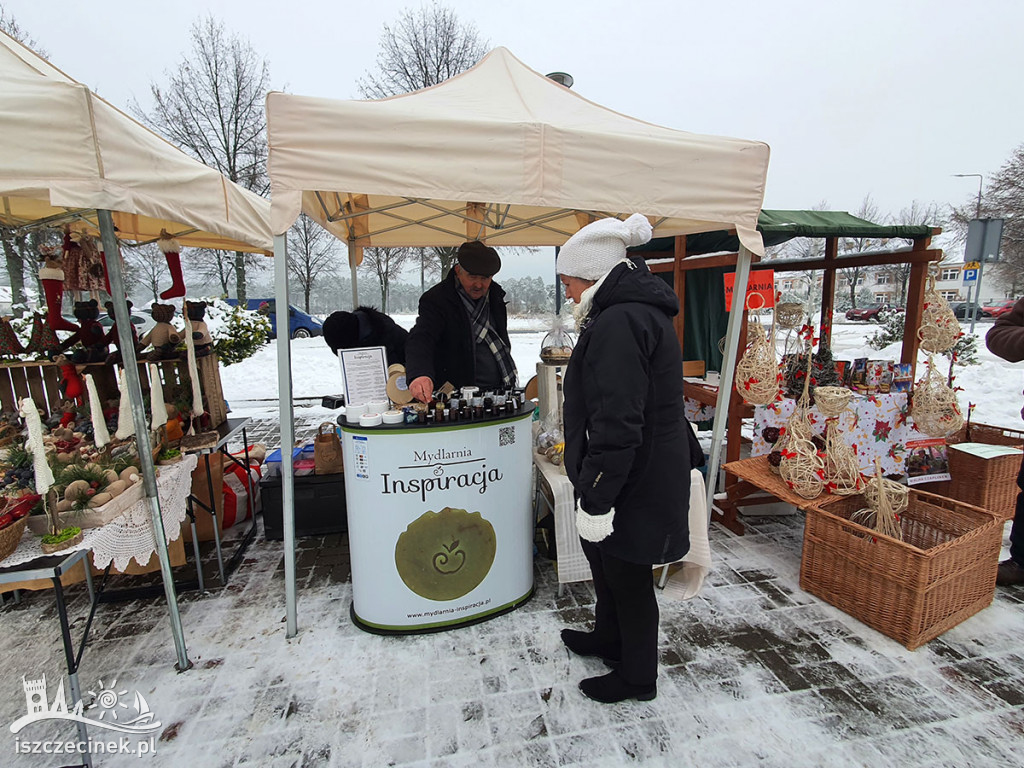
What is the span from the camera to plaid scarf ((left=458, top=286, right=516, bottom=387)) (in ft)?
10.0

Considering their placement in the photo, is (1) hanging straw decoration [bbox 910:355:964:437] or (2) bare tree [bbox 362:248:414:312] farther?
(2) bare tree [bbox 362:248:414:312]

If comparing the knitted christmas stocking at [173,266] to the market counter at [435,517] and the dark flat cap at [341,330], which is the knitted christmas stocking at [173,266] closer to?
the dark flat cap at [341,330]

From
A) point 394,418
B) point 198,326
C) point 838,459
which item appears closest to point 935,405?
point 838,459

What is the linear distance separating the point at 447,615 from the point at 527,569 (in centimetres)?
50

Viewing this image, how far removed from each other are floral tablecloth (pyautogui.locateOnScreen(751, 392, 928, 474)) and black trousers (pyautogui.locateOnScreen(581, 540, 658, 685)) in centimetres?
→ 209

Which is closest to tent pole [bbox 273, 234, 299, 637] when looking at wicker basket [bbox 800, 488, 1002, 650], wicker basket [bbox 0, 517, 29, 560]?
wicker basket [bbox 0, 517, 29, 560]

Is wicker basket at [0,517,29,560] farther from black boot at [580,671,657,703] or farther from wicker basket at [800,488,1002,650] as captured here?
wicker basket at [800,488,1002,650]

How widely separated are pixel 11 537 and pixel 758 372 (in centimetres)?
382

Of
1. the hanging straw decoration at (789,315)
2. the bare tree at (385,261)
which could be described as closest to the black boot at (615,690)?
the hanging straw decoration at (789,315)

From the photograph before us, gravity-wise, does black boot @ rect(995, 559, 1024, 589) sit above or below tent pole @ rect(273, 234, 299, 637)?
below

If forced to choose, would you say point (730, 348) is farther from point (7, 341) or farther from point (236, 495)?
point (7, 341)

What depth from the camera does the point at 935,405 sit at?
10.8 feet

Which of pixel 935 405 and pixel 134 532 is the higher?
pixel 935 405

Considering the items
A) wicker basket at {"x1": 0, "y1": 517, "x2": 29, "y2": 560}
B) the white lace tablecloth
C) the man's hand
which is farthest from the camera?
the man's hand
